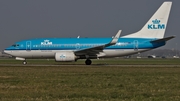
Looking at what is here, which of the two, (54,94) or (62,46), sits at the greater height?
(62,46)

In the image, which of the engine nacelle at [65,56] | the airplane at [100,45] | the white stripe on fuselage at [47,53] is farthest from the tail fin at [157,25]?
the engine nacelle at [65,56]

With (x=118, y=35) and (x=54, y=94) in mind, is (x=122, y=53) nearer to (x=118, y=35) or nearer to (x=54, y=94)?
(x=118, y=35)

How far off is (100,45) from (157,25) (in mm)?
7753

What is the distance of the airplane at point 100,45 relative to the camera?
134 feet

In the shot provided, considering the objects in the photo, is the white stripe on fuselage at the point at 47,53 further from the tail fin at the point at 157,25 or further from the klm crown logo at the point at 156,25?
the klm crown logo at the point at 156,25

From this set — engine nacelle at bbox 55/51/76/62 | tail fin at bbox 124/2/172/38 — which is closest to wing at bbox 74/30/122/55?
engine nacelle at bbox 55/51/76/62

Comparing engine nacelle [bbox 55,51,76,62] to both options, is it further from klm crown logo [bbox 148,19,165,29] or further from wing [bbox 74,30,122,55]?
klm crown logo [bbox 148,19,165,29]

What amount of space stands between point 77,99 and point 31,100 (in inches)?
58.1

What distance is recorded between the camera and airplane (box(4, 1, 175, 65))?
1609 inches

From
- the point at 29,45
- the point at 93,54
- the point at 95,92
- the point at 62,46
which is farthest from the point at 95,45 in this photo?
the point at 95,92

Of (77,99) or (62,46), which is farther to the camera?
(62,46)

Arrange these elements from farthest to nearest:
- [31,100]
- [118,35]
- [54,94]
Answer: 1. [118,35]
2. [54,94]
3. [31,100]

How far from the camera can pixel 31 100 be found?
11.3 metres

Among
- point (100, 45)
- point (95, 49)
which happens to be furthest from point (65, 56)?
point (100, 45)
